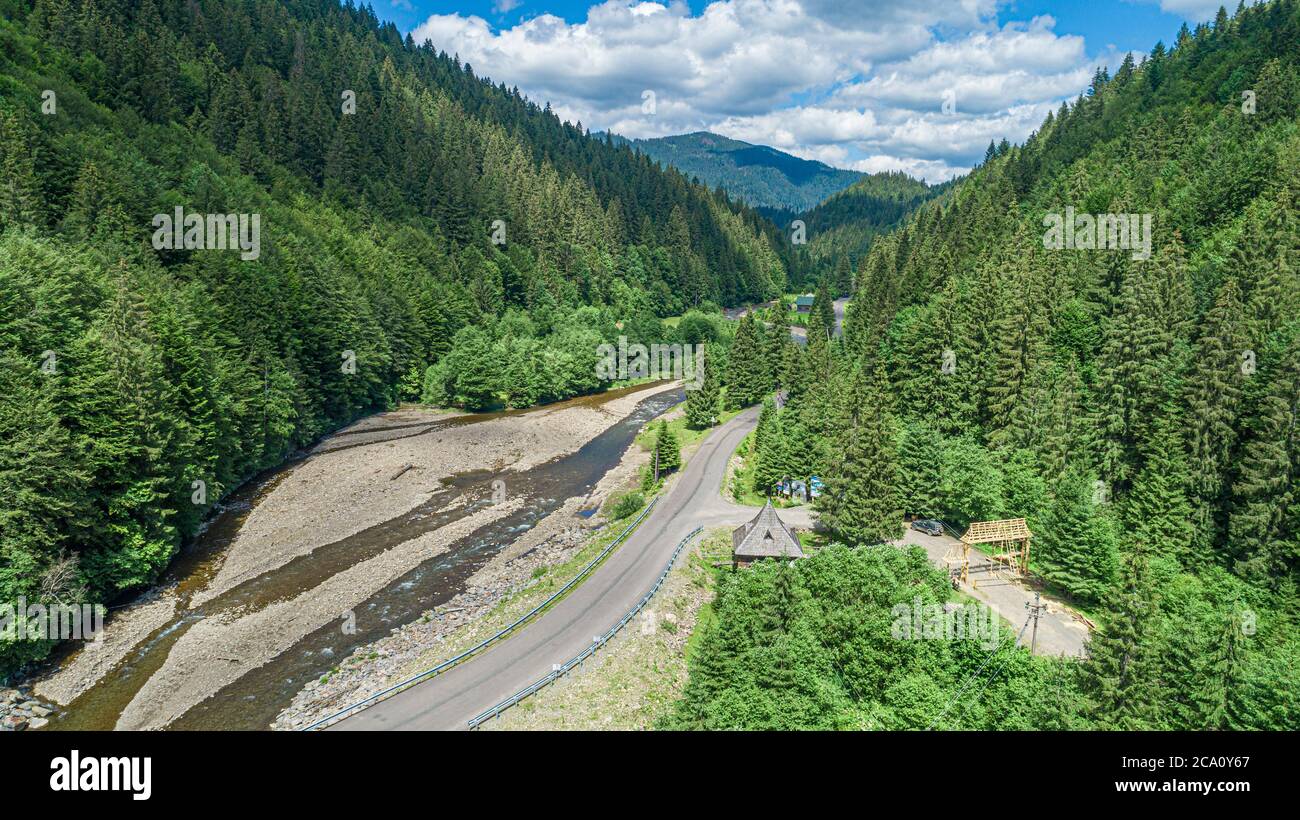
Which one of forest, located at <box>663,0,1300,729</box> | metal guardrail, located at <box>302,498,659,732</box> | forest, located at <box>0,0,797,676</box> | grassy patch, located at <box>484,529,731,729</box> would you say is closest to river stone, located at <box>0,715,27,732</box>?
forest, located at <box>0,0,797,676</box>

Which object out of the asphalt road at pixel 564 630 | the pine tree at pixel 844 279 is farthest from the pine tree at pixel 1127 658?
the pine tree at pixel 844 279

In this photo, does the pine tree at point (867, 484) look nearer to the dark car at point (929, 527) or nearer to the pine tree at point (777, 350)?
the dark car at point (929, 527)

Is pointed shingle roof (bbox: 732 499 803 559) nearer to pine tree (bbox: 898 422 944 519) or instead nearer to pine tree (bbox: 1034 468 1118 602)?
pine tree (bbox: 898 422 944 519)

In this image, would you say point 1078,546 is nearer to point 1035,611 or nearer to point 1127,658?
point 1035,611

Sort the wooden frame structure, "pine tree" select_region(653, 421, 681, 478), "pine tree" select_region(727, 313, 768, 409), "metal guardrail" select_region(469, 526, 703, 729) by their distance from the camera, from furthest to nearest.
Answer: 1. "pine tree" select_region(727, 313, 768, 409)
2. "pine tree" select_region(653, 421, 681, 478)
3. the wooden frame structure
4. "metal guardrail" select_region(469, 526, 703, 729)

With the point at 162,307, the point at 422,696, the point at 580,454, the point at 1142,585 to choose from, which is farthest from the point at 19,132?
the point at 1142,585

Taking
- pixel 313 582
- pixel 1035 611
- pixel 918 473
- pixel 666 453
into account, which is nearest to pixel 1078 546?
pixel 1035 611
